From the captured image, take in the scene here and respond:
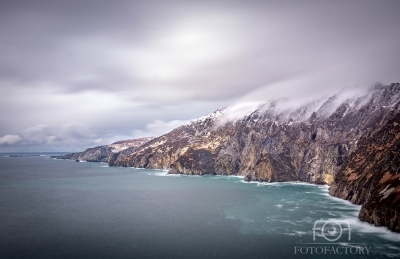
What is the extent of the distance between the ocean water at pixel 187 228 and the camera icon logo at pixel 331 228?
0.84 ft

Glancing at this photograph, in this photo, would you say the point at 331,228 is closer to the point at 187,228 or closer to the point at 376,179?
the point at 376,179

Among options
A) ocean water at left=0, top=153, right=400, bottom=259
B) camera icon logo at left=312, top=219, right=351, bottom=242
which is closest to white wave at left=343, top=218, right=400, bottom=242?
ocean water at left=0, top=153, right=400, bottom=259

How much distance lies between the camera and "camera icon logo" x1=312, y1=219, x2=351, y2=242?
70.1m

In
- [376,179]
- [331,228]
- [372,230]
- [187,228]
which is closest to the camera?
[372,230]

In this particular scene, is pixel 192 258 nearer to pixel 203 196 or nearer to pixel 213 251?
pixel 213 251

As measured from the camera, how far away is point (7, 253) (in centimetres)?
5891

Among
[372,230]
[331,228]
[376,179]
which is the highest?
[376,179]

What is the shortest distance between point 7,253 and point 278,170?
165 m

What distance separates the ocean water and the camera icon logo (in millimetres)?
256

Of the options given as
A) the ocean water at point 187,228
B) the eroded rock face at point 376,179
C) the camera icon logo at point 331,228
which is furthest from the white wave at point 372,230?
the camera icon logo at point 331,228

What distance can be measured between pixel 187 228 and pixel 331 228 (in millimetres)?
40959

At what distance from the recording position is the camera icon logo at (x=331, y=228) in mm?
70125

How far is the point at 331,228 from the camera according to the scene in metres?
76.8

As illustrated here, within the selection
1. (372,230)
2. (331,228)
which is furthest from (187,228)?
(372,230)
